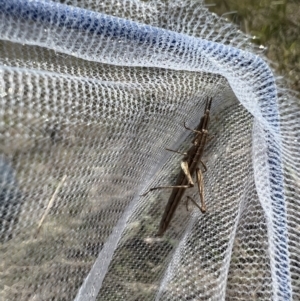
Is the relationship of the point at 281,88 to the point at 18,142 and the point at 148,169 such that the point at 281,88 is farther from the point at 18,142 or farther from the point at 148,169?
the point at 18,142

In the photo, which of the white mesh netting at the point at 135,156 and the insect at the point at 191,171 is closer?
the white mesh netting at the point at 135,156

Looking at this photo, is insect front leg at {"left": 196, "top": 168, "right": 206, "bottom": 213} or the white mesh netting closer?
the white mesh netting

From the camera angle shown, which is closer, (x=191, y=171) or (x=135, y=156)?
(x=135, y=156)

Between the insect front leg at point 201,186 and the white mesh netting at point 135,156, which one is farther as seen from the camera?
the insect front leg at point 201,186

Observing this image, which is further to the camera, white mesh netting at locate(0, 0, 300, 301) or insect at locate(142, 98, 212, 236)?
insect at locate(142, 98, 212, 236)

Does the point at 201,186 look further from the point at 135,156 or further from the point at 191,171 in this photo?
the point at 135,156

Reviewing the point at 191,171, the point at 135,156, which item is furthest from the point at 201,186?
the point at 135,156
